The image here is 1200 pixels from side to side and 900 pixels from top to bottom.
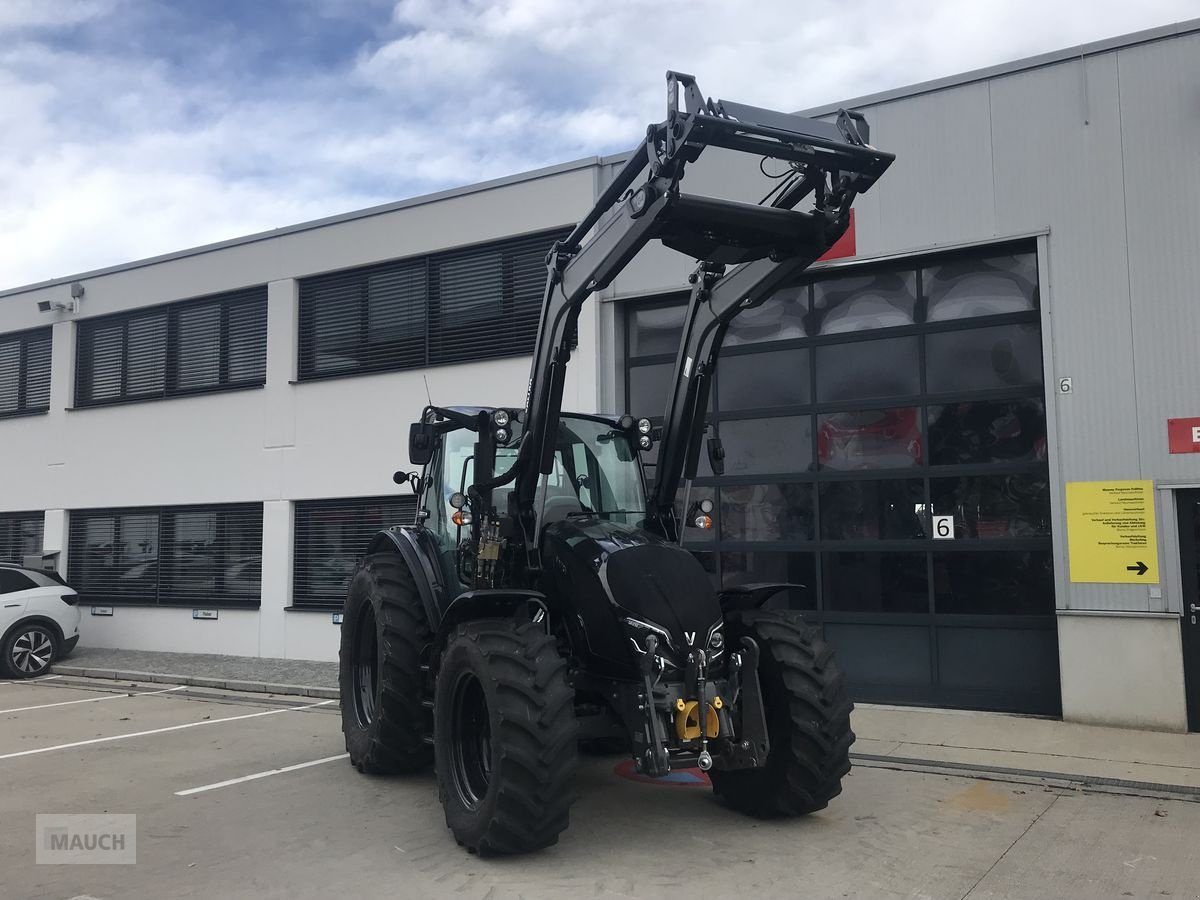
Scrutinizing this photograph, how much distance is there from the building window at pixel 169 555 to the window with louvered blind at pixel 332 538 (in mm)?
764

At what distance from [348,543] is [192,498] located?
10.4ft

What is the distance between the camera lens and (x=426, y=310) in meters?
13.2

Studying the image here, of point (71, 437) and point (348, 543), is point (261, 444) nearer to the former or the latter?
point (348, 543)

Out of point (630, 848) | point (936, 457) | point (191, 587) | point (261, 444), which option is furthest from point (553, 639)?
point (191, 587)

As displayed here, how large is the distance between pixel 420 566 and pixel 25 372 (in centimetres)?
1405

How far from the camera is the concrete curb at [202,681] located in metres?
11.2

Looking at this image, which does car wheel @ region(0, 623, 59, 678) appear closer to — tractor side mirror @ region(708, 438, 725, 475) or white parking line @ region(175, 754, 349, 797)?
white parking line @ region(175, 754, 349, 797)

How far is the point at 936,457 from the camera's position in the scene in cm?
989

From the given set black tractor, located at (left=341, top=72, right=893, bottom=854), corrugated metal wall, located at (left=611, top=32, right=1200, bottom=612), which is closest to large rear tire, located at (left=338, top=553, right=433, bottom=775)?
black tractor, located at (left=341, top=72, right=893, bottom=854)

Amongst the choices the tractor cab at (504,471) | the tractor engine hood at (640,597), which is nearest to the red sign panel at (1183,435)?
the tractor cab at (504,471)

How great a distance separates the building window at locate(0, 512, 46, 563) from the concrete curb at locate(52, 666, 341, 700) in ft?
14.0

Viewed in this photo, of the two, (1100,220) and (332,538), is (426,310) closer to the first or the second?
(332,538)

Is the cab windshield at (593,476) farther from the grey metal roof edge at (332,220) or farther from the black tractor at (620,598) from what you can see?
the grey metal roof edge at (332,220)

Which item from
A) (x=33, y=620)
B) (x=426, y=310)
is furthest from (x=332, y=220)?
(x=33, y=620)
